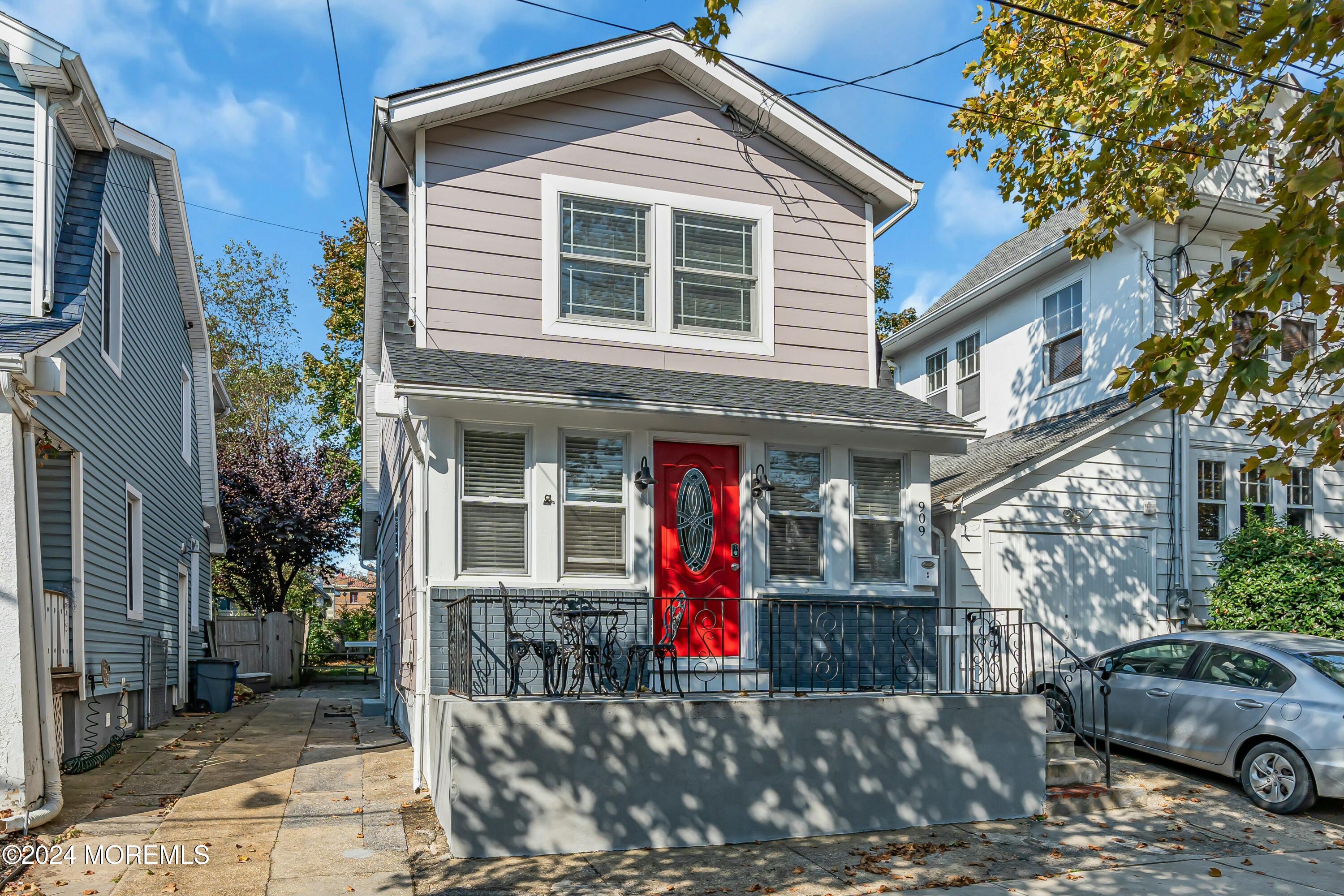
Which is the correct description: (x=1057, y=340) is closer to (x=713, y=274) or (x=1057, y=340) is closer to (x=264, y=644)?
(x=713, y=274)

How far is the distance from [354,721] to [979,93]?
11702 millimetres

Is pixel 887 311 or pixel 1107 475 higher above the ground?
pixel 887 311

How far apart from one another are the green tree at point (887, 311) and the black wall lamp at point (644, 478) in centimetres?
2134

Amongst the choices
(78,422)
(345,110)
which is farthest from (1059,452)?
(78,422)

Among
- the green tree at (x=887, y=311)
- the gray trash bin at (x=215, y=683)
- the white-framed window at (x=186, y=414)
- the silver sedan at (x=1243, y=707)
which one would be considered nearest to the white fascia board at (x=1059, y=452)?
the silver sedan at (x=1243, y=707)

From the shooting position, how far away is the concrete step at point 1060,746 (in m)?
9.49

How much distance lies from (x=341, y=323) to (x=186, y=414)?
1115 cm

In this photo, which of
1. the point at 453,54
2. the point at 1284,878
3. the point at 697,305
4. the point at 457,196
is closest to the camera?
the point at 1284,878

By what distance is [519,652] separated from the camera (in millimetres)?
8625

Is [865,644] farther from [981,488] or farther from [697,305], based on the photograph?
[697,305]

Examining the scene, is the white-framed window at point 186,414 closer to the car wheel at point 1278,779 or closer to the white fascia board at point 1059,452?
the white fascia board at point 1059,452

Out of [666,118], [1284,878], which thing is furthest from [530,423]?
[1284,878]

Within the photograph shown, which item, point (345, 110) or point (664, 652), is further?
point (345, 110)

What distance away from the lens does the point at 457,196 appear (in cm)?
974
